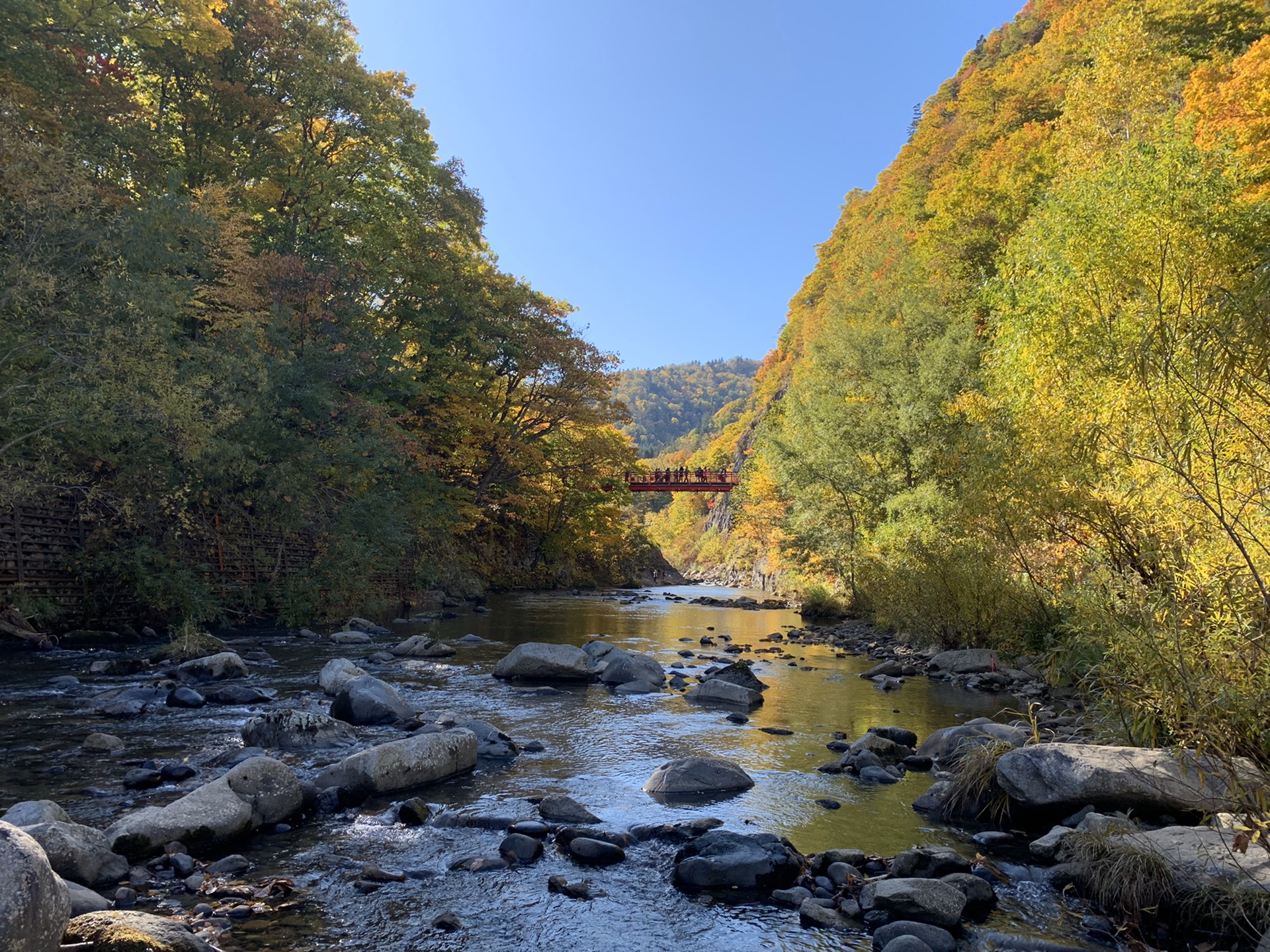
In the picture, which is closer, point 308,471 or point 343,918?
point 343,918

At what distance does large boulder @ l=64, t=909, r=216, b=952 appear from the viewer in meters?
3.93

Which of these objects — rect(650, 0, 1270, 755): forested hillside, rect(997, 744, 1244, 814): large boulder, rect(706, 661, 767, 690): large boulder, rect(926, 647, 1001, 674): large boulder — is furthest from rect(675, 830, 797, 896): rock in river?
rect(926, 647, 1001, 674): large boulder

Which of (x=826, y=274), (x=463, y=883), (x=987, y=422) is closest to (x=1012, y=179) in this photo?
(x=987, y=422)

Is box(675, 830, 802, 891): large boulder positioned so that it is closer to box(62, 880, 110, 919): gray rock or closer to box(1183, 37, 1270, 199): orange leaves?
box(62, 880, 110, 919): gray rock

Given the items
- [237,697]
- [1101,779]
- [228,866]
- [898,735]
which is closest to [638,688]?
[898,735]

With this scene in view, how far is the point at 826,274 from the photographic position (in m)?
78.4

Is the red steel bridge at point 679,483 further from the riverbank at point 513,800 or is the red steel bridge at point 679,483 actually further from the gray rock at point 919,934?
the gray rock at point 919,934

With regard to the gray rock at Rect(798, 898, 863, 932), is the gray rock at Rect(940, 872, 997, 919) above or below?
above

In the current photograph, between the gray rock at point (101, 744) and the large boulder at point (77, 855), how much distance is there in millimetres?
3439

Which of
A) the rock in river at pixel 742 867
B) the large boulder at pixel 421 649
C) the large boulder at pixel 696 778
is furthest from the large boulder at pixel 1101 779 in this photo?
the large boulder at pixel 421 649

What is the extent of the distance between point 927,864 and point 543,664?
368 inches

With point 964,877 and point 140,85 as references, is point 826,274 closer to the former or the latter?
point 140,85

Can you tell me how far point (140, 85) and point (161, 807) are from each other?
1014 inches

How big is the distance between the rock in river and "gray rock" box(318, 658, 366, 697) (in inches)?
304
